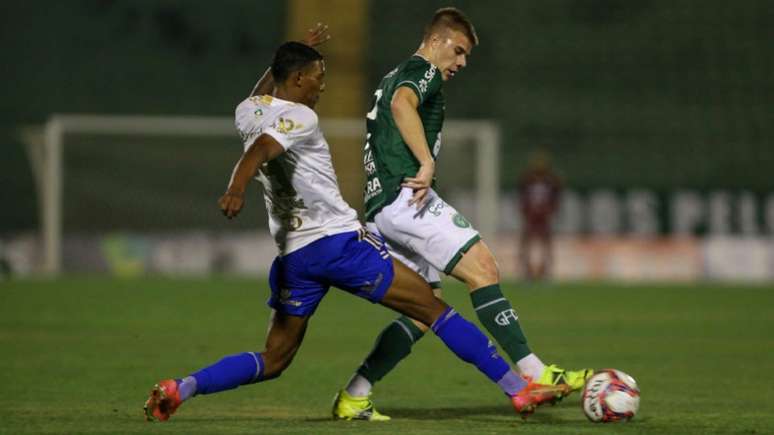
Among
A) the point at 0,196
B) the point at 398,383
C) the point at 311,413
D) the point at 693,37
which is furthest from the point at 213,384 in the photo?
the point at 693,37

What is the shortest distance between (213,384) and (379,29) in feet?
62.3

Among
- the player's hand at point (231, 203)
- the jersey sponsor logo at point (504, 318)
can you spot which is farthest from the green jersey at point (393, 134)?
the player's hand at point (231, 203)

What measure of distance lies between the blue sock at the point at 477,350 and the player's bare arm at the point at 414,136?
0.67 m

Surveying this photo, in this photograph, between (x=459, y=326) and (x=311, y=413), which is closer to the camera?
(x=459, y=326)

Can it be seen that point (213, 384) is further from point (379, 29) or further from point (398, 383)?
point (379, 29)

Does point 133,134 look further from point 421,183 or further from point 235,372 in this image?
point 235,372

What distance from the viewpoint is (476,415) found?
25.6 feet

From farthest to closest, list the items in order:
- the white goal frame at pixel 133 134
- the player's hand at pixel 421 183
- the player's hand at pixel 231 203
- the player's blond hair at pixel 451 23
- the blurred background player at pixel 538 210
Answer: the white goal frame at pixel 133 134 < the blurred background player at pixel 538 210 < the player's blond hair at pixel 451 23 < the player's hand at pixel 421 183 < the player's hand at pixel 231 203

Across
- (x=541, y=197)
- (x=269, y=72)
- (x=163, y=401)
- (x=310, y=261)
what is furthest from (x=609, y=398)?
(x=541, y=197)

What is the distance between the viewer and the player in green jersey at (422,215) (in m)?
7.25

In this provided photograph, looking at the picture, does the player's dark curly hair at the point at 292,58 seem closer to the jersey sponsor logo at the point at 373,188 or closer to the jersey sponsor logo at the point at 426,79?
the jersey sponsor logo at the point at 426,79

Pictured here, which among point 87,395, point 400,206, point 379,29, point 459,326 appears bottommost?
point 87,395

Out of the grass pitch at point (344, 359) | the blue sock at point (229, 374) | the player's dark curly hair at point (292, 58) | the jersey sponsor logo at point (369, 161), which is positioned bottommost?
the grass pitch at point (344, 359)

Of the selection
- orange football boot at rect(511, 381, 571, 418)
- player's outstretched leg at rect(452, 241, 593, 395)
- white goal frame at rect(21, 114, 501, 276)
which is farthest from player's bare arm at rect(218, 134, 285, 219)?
white goal frame at rect(21, 114, 501, 276)
